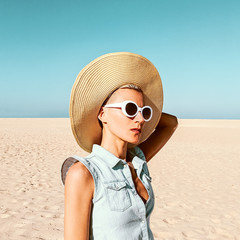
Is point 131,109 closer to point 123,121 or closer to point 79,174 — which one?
point 123,121

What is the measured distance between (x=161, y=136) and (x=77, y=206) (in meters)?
1.14

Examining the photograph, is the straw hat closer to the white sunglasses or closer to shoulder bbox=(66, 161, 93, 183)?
the white sunglasses

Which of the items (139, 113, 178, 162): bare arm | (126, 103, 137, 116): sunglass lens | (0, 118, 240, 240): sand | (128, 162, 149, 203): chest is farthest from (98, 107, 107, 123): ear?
(0, 118, 240, 240): sand

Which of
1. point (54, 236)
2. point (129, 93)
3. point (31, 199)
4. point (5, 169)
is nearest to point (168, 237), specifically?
point (54, 236)

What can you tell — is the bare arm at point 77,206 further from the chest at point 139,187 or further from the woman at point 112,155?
the chest at point 139,187

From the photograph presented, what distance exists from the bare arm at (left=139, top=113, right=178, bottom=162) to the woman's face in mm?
595

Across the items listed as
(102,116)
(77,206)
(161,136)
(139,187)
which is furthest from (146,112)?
(77,206)

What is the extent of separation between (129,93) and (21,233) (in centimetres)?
399

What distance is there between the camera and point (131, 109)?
157 cm

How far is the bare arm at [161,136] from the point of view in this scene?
7.02ft

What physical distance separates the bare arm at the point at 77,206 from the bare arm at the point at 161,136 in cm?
97

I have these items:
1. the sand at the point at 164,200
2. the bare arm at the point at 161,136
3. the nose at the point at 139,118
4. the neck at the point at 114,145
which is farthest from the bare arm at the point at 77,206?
the sand at the point at 164,200

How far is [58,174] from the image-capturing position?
9.24 m

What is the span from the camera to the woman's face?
155 cm
